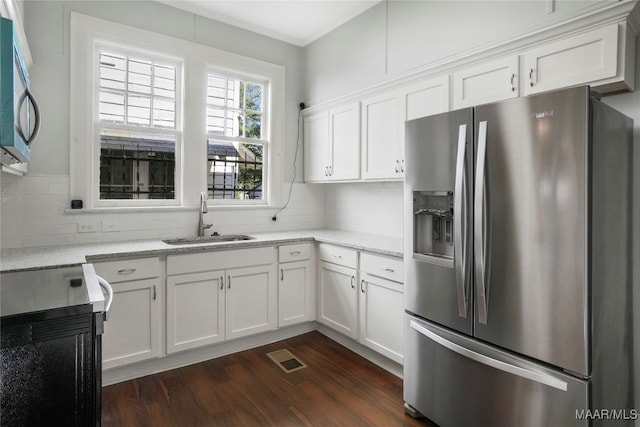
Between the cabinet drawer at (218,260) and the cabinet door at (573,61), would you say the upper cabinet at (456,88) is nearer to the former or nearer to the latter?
the cabinet door at (573,61)

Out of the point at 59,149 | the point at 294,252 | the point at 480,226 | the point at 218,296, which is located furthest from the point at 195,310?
the point at 480,226

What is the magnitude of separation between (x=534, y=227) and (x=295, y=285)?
218cm

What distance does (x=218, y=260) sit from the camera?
2.91 m

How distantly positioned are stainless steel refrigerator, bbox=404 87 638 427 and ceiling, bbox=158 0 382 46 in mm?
1970

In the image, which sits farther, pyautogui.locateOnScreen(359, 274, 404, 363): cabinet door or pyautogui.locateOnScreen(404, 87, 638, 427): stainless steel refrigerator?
pyautogui.locateOnScreen(359, 274, 404, 363): cabinet door

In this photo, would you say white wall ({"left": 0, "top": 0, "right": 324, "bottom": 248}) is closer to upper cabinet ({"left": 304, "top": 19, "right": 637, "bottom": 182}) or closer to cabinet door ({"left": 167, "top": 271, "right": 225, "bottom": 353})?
cabinet door ({"left": 167, "top": 271, "right": 225, "bottom": 353})

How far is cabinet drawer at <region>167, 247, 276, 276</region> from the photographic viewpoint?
2.72 meters

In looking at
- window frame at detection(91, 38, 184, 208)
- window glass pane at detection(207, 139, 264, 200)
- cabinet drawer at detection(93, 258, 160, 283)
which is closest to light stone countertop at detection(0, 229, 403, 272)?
cabinet drawer at detection(93, 258, 160, 283)

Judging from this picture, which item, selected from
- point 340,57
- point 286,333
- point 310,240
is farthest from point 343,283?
point 340,57

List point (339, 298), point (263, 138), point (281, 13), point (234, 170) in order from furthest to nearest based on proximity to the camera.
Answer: point (263, 138) < point (234, 170) < point (281, 13) < point (339, 298)

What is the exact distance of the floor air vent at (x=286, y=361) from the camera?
111 inches

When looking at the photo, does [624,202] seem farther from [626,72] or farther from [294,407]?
[294,407]

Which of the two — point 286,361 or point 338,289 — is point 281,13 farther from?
point 286,361

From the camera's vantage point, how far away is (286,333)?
11.3 ft
